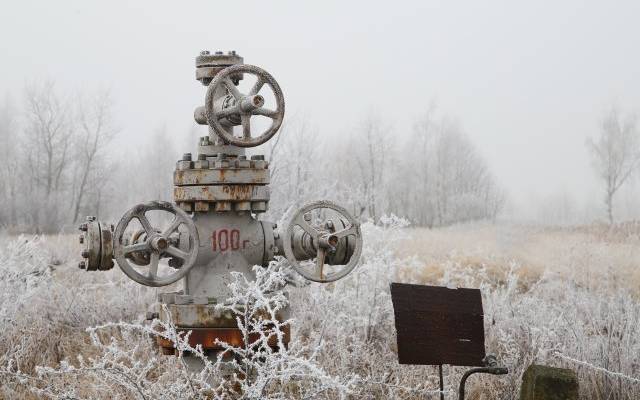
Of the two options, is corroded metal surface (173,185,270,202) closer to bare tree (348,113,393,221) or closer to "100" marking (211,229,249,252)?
"100" marking (211,229,249,252)

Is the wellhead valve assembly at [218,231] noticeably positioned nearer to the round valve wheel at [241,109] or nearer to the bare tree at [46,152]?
the round valve wheel at [241,109]

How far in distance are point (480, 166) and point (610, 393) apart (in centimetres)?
3724

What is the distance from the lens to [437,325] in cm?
327

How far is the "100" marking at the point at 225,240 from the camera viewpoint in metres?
3.51

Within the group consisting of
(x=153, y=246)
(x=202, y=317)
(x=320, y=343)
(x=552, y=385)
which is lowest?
(x=552, y=385)

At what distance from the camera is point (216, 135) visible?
360cm

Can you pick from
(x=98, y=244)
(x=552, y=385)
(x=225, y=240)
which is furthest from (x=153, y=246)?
(x=552, y=385)

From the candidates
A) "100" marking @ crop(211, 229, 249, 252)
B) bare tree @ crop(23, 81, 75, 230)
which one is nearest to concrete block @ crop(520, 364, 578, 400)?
"100" marking @ crop(211, 229, 249, 252)

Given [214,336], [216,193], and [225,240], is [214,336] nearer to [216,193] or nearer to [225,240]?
[225,240]

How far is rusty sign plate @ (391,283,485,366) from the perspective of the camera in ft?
10.5

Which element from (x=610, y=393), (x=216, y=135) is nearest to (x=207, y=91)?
(x=216, y=135)

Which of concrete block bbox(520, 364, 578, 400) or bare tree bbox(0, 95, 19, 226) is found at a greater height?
bare tree bbox(0, 95, 19, 226)

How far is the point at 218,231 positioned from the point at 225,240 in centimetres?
6

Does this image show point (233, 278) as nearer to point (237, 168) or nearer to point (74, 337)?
point (237, 168)
